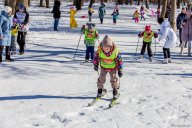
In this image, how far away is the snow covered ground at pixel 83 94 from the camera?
24.8 feet

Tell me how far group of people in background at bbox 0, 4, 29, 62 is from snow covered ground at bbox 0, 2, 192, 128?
46 cm

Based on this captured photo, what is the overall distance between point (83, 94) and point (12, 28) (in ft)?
17.3

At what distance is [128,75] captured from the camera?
39.4 ft

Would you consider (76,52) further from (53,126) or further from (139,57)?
(53,126)

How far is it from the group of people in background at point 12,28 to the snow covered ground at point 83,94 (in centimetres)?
46

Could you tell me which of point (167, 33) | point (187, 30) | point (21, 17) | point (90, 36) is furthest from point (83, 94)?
point (187, 30)

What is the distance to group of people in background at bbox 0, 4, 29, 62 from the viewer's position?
12.7 meters

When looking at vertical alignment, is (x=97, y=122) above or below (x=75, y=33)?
below

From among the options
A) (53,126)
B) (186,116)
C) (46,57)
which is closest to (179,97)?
(186,116)

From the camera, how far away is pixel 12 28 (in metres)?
13.7

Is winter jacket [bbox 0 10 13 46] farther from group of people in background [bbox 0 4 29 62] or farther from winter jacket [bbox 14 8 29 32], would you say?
winter jacket [bbox 14 8 29 32]

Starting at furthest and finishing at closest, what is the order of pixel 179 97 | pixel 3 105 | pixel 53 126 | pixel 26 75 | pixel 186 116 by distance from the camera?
pixel 26 75 → pixel 179 97 → pixel 3 105 → pixel 186 116 → pixel 53 126

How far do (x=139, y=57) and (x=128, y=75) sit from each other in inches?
127

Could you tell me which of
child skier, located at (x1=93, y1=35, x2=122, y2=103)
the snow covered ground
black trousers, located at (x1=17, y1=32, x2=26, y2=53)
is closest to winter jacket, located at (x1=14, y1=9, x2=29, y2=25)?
black trousers, located at (x1=17, y1=32, x2=26, y2=53)
